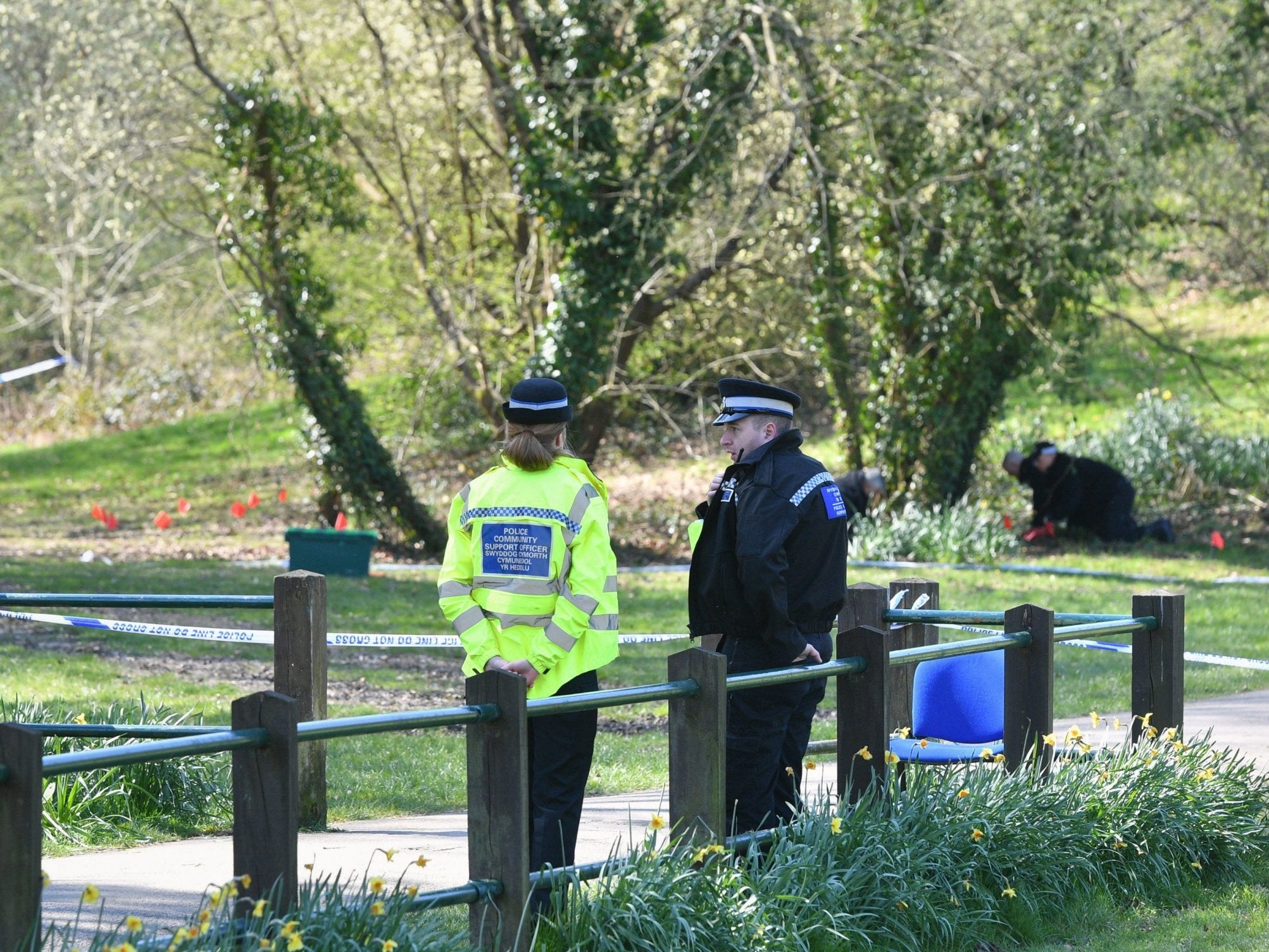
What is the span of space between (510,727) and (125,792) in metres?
3.05

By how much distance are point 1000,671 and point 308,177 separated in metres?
13.2

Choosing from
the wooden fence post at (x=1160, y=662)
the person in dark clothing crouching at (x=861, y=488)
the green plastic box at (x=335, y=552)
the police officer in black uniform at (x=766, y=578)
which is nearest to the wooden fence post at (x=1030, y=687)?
the wooden fence post at (x=1160, y=662)

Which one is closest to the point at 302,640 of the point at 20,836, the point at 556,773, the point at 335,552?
the point at 556,773

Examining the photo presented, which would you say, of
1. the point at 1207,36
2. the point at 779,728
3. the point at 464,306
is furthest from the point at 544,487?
the point at 1207,36

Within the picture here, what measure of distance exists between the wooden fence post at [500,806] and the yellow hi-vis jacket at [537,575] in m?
0.71

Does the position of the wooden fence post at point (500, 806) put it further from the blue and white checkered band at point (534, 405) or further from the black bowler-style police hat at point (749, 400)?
the black bowler-style police hat at point (749, 400)

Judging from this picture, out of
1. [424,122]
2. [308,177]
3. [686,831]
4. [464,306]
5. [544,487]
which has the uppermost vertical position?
[424,122]

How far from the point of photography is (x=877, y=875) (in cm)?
489

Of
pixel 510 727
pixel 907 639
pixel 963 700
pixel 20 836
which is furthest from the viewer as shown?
pixel 907 639

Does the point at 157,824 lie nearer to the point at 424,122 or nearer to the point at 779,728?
the point at 779,728

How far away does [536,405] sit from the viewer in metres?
4.98

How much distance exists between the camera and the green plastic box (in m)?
15.4

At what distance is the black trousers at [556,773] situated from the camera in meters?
4.86

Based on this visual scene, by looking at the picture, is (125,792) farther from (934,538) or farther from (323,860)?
(934,538)
